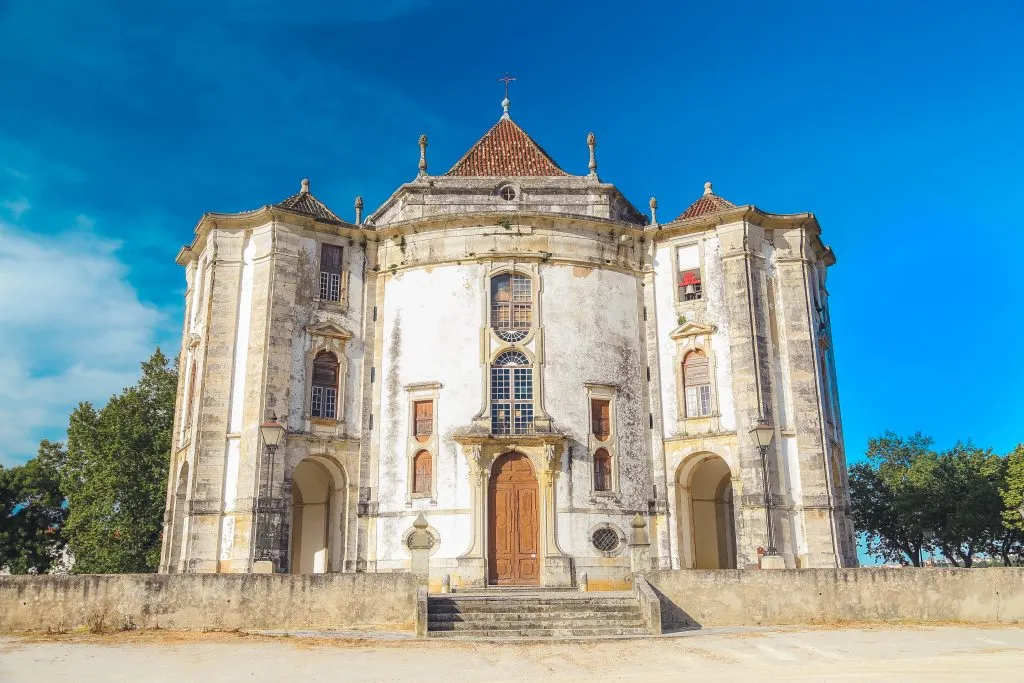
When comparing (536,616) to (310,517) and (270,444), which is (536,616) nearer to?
(270,444)

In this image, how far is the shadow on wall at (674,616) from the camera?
60.1 ft

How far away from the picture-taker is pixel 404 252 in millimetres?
28156

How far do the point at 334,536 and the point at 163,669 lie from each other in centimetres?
1385

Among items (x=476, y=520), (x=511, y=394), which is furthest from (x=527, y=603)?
(x=511, y=394)

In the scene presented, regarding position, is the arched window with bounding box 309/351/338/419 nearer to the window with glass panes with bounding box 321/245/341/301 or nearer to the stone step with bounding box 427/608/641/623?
the window with glass panes with bounding box 321/245/341/301

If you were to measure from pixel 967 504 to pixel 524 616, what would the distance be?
30524 millimetres

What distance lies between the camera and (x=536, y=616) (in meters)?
18.0

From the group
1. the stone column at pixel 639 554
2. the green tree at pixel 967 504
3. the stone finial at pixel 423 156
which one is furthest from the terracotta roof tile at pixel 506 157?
the green tree at pixel 967 504

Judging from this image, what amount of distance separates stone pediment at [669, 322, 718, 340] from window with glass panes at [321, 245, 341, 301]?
10.7m

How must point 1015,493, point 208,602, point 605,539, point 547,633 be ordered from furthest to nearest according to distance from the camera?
point 1015,493 → point 605,539 → point 208,602 → point 547,633

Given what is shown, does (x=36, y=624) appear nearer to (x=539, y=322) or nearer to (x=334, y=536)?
(x=334, y=536)

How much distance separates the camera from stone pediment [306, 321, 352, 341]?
2673 centimetres

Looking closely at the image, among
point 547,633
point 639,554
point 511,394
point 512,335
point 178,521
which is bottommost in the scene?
point 547,633

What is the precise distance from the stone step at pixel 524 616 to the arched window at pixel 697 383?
975cm
